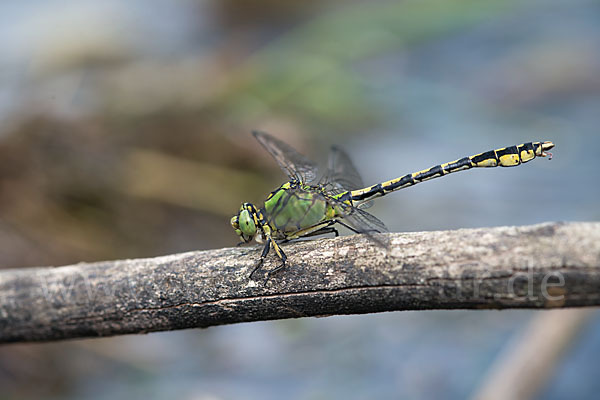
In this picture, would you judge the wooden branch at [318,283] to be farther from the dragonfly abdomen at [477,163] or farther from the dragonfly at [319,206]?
the dragonfly abdomen at [477,163]

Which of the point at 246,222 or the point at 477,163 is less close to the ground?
the point at 477,163

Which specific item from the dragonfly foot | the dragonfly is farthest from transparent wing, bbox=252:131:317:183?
the dragonfly foot

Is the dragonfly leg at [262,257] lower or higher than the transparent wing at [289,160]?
lower

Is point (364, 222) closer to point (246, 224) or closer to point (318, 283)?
point (318, 283)

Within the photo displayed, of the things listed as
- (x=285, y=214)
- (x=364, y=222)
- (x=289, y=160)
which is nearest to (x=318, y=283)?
(x=364, y=222)

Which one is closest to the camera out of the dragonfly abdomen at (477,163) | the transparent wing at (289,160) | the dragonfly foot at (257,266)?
the dragonfly foot at (257,266)

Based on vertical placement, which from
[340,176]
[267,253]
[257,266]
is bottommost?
[257,266]

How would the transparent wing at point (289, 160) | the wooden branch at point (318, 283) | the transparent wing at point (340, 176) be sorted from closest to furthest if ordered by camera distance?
the wooden branch at point (318, 283) → the transparent wing at point (340, 176) → the transparent wing at point (289, 160)

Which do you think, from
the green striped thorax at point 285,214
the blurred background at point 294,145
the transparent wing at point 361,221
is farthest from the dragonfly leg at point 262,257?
the blurred background at point 294,145
